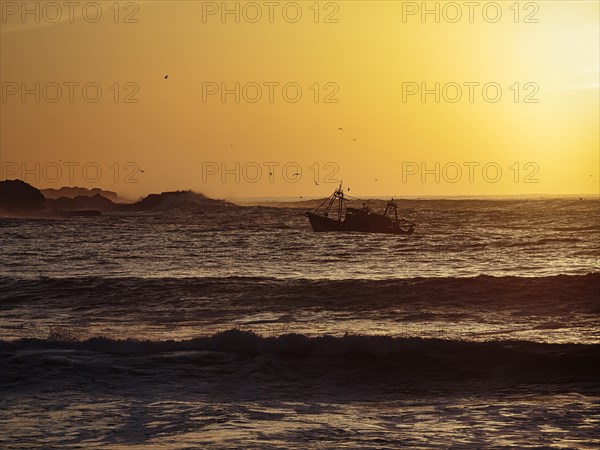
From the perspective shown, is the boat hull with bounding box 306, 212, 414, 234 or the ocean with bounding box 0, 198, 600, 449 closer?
the ocean with bounding box 0, 198, 600, 449

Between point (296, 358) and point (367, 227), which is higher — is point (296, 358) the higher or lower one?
the lower one

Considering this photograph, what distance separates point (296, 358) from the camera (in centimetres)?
2659

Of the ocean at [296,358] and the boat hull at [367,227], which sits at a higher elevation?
the boat hull at [367,227]

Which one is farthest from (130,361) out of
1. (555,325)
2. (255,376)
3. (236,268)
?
(236,268)

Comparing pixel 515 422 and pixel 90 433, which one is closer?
pixel 90 433

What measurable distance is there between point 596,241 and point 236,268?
132 ft

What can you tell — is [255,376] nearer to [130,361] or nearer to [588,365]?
[130,361]

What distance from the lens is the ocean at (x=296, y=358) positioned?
1778 cm

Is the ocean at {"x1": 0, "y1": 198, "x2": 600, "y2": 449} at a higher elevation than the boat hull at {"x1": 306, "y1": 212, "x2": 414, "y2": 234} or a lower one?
lower

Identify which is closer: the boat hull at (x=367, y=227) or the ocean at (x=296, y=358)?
the ocean at (x=296, y=358)

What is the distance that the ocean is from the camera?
17.8 m

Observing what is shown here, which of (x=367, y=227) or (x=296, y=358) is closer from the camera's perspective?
(x=296, y=358)

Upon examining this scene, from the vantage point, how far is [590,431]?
17797mm

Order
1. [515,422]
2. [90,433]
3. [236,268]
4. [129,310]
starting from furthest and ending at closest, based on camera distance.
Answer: [236,268], [129,310], [515,422], [90,433]
